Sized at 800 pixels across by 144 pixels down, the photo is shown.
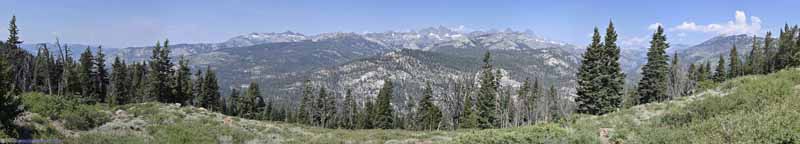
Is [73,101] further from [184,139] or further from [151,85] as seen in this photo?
[151,85]

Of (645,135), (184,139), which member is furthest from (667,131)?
(184,139)

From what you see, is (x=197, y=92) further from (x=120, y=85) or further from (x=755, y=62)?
(x=755, y=62)

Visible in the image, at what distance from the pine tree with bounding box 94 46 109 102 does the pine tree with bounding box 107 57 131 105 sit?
1.48 metres

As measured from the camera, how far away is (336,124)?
94.4m

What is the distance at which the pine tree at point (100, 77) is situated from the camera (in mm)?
76700

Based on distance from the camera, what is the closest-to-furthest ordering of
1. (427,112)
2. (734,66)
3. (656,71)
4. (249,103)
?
(656,71), (427,112), (249,103), (734,66)

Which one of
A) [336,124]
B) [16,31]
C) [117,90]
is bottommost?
[336,124]

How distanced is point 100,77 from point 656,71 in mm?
85624

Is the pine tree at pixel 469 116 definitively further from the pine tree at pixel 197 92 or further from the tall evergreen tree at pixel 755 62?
the tall evergreen tree at pixel 755 62

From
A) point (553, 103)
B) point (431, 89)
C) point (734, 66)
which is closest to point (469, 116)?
point (431, 89)

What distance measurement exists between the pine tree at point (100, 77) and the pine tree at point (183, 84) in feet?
38.1

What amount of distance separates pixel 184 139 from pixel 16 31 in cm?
7150

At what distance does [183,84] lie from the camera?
77.9m

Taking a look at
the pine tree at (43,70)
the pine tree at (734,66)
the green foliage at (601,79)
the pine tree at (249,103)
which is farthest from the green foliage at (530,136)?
the pine tree at (734,66)
